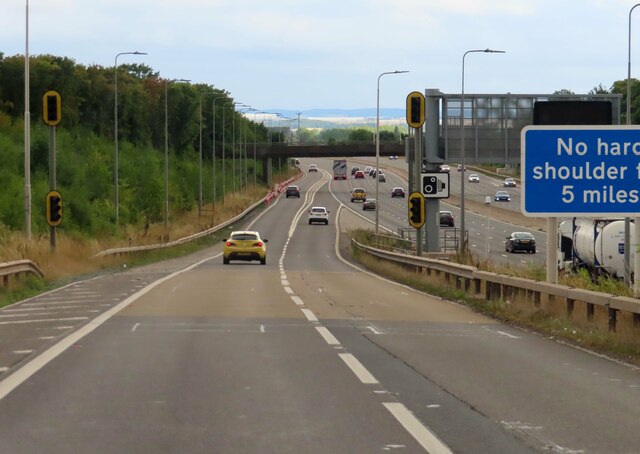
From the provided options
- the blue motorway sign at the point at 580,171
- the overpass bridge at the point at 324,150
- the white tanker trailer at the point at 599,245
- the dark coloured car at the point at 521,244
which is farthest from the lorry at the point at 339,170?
the blue motorway sign at the point at 580,171

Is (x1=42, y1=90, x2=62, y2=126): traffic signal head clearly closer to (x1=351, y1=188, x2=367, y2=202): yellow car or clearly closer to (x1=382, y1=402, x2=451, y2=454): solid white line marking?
(x1=382, y1=402, x2=451, y2=454): solid white line marking

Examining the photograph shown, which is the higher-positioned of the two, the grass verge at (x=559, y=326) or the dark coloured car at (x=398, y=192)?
the dark coloured car at (x=398, y=192)

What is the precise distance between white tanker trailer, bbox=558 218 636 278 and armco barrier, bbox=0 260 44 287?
55.2ft

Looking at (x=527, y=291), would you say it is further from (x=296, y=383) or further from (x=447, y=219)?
(x=447, y=219)

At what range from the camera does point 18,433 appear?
9.22m

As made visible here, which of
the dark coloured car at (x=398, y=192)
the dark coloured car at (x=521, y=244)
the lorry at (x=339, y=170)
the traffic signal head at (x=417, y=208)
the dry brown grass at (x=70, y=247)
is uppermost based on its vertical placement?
the lorry at (x=339, y=170)

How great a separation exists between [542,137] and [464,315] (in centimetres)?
374

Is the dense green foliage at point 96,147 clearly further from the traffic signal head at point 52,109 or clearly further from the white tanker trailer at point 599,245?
the white tanker trailer at point 599,245

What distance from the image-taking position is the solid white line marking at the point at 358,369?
41.3ft

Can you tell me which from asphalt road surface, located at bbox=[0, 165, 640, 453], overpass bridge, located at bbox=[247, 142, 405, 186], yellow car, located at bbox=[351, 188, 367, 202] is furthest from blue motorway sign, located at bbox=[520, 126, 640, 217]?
overpass bridge, located at bbox=[247, 142, 405, 186]

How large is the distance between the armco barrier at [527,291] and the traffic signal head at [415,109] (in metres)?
3.95

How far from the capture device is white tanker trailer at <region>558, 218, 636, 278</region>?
1477 inches

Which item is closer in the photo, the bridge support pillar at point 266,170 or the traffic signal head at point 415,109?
the traffic signal head at point 415,109

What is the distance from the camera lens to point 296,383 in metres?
12.2
